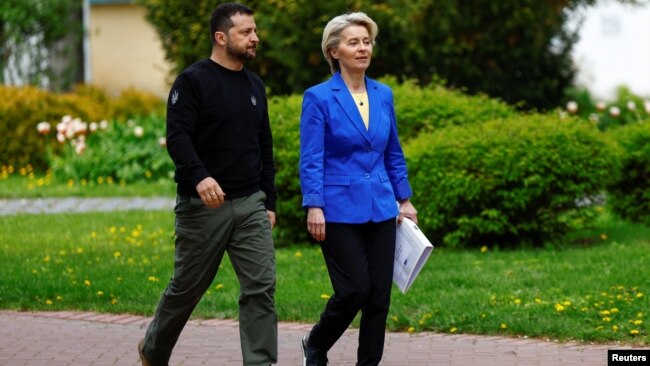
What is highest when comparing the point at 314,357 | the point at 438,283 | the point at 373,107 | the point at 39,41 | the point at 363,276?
the point at 39,41

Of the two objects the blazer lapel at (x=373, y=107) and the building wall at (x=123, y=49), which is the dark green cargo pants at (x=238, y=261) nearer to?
the blazer lapel at (x=373, y=107)

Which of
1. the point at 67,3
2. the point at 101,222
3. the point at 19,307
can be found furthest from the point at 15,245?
the point at 67,3

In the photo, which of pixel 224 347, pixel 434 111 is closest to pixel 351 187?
pixel 224 347

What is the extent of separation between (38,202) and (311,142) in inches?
388

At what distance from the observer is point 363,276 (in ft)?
20.5

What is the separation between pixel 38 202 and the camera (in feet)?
50.8

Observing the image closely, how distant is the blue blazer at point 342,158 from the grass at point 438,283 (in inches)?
73.6

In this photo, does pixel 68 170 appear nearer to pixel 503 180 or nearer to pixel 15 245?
pixel 15 245

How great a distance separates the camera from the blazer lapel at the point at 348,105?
6316mm

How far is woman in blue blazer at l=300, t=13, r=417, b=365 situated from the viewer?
625cm

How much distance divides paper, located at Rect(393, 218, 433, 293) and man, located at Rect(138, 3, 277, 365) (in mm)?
674

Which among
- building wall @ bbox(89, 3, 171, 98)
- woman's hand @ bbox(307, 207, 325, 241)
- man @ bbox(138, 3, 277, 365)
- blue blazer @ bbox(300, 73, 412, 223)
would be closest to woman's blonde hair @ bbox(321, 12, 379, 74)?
blue blazer @ bbox(300, 73, 412, 223)

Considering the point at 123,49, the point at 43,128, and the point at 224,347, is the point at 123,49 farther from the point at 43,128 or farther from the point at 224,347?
the point at 224,347

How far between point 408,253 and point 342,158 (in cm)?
58
